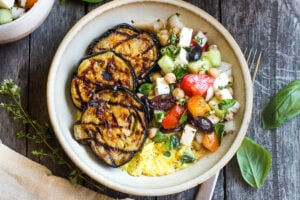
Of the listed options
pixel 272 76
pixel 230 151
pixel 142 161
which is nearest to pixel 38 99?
pixel 142 161

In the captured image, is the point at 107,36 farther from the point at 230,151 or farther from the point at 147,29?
the point at 230,151

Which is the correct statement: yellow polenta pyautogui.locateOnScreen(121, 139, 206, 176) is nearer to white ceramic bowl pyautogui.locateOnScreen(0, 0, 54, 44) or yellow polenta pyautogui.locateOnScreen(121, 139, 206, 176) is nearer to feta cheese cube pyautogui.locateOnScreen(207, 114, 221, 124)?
feta cheese cube pyautogui.locateOnScreen(207, 114, 221, 124)

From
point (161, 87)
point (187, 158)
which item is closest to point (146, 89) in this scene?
point (161, 87)

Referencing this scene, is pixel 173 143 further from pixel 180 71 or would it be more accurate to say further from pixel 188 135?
pixel 180 71

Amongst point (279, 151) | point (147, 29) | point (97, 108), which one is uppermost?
point (147, 29)

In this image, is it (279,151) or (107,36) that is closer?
(107,36)

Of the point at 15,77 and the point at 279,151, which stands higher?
the point at 15,77

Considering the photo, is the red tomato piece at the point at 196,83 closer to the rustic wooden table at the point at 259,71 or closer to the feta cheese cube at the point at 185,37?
the feta cheese cube at the point at 185,37

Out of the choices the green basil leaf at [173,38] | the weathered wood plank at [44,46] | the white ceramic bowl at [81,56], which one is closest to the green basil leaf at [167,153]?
the white ceramic bowl at [81,56]
